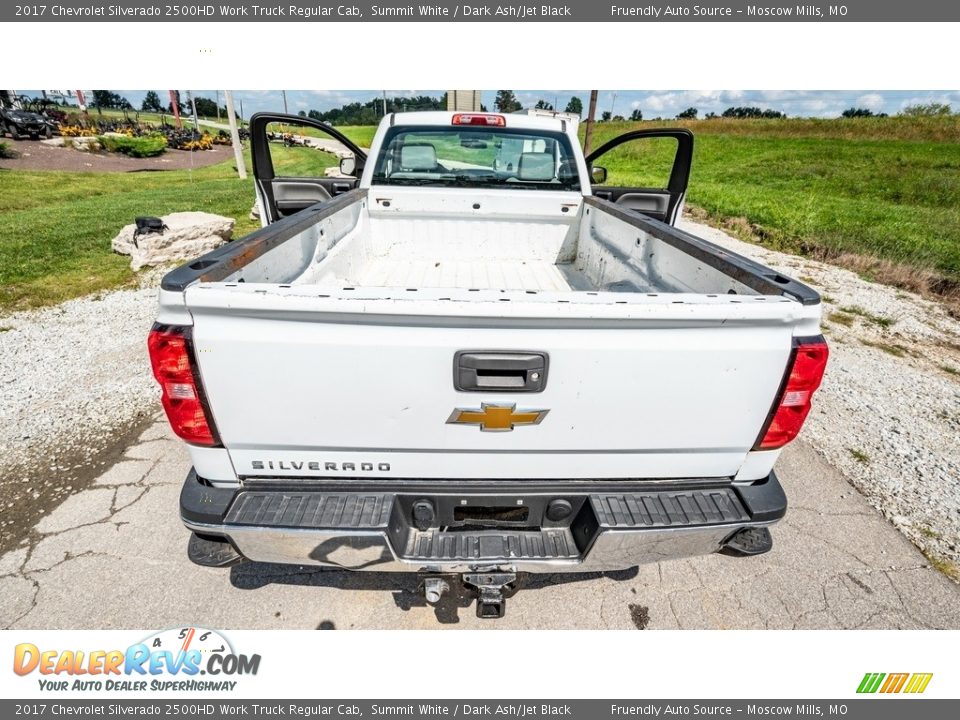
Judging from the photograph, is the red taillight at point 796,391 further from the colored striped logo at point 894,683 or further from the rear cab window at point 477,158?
the rear cab window at point 477,158

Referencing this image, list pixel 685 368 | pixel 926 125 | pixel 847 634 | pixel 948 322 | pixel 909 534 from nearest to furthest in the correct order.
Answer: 1. pixel 685 368
2. pixel 847 634
3. pixel 909 534
4. pixel 948 322
5. pixel 926 125

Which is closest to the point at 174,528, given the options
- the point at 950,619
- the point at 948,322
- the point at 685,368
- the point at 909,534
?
the point at 685,368

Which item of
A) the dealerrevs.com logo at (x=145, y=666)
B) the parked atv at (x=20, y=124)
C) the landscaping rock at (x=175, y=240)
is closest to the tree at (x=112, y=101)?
the parked atv at (x=20, y=124)

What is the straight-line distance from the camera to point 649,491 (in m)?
1.85

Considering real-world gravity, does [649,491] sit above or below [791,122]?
below

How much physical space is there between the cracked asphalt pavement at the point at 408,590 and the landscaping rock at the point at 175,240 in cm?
563

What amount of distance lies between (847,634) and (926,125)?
47575 millimetres

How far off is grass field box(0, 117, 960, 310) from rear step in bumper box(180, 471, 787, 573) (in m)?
6.33

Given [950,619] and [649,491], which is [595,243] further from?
[950,619]

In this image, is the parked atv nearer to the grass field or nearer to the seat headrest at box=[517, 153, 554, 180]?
the grass field

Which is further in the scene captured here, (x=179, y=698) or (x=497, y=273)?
(x=497, y=273)

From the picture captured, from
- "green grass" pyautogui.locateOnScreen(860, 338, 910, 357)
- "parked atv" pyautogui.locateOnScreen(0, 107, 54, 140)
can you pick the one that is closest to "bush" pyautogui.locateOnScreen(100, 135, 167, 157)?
"parked atv" pyautogui.locateOnScreen(0, 107, 54, 140)

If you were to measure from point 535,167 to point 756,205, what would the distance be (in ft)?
46.7

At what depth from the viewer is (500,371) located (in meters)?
1.61
